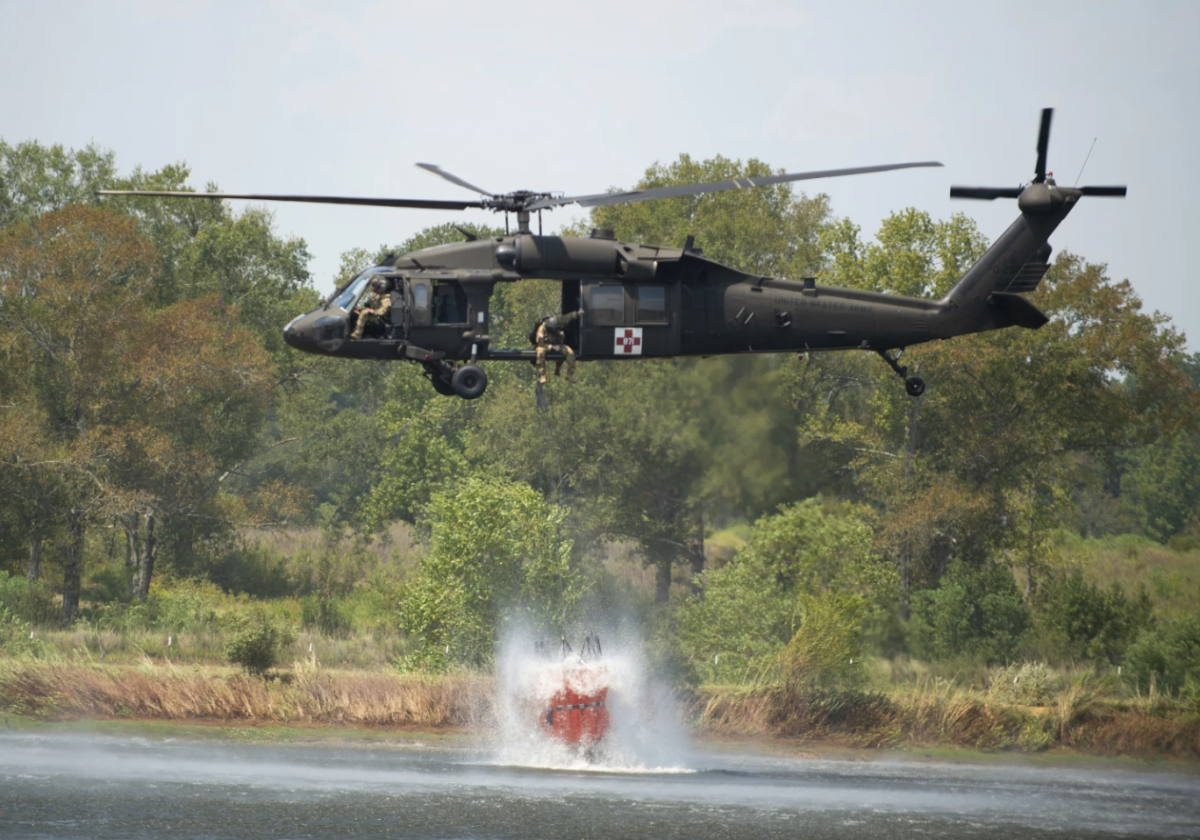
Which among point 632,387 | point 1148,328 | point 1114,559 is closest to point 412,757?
point 632,387

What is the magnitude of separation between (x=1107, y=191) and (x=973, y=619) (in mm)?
27032

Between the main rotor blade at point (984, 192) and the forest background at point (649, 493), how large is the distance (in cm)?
1977

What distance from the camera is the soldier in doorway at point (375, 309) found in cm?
2441

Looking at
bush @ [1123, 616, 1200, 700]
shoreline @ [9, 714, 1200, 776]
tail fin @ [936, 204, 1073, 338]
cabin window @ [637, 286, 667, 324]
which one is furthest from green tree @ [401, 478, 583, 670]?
cabin window @ [637, 286, 667, 324]

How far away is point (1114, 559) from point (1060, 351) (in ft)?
58.4

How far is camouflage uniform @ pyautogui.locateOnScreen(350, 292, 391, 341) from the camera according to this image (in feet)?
80.0

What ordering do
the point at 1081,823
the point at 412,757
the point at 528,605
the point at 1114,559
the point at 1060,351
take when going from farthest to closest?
the point at 1114,559
the point at 1060,351
the point at 528,605
the point at 412,757
the point at 1081,823

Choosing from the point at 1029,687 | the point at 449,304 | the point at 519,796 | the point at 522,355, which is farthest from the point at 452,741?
the point at 449,304

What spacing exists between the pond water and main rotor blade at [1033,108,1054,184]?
1485 cm

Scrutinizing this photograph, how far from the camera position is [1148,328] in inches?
2040

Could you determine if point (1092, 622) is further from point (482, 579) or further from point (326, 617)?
point (326, 617)

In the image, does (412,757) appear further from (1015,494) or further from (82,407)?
(1015,494)

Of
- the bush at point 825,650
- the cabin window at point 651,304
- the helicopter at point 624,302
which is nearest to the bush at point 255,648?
the bush at point 825,650

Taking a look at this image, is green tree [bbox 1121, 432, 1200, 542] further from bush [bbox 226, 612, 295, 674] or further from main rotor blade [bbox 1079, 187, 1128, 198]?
main rotor blade [bbox 1079, 187, 1128, 198]
